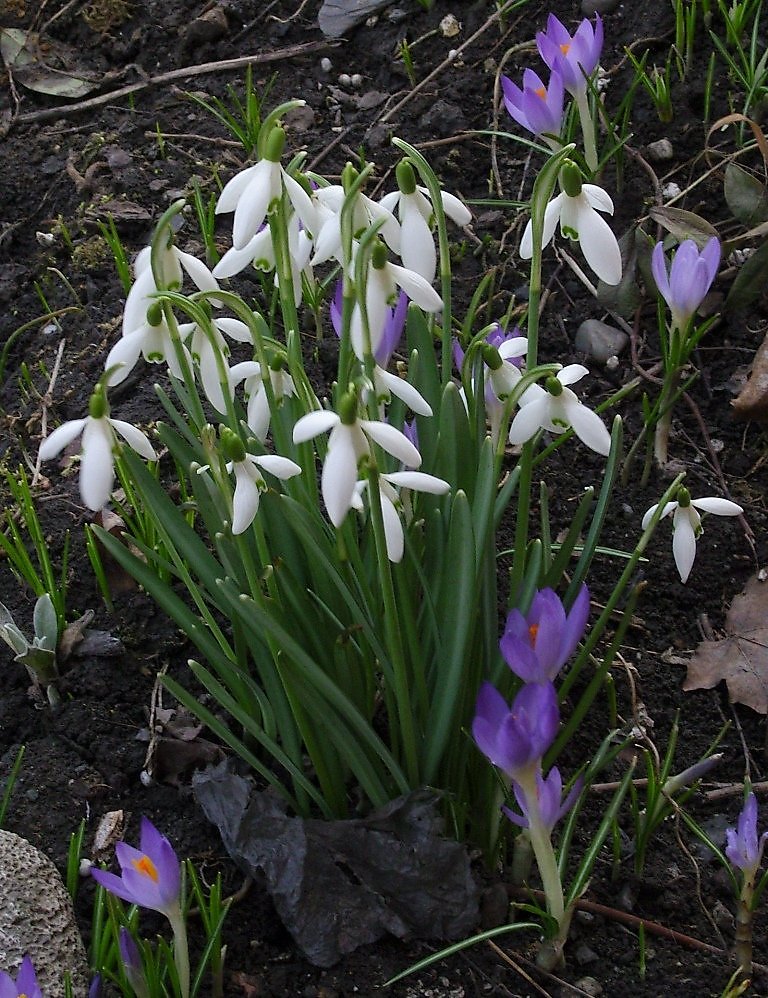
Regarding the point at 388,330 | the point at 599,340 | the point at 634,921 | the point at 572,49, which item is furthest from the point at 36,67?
the point at 634,921

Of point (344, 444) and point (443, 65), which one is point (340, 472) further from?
point (443, 65)

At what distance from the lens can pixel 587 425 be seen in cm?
143

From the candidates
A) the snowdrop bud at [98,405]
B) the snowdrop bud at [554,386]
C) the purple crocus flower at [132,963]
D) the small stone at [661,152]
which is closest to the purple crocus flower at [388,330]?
the snowdrop bud at [554,386]

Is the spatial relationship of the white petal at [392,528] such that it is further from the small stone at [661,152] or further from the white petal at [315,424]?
the small stone at [661,152]

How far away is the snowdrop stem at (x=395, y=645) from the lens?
1.39 meters

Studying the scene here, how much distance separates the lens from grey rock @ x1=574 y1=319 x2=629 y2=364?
265 cm

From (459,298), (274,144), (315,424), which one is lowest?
(459,298)

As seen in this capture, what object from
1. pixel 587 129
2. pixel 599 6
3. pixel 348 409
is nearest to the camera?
pixel 348 409

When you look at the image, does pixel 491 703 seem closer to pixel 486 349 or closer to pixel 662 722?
pixel 486 349

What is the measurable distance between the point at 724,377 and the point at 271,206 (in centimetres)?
153

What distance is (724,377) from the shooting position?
2.60 metres

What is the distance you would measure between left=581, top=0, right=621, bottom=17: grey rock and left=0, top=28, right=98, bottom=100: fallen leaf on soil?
1481 mm

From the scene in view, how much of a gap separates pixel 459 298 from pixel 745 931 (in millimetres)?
1642

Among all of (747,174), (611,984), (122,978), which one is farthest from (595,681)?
(747,174)
